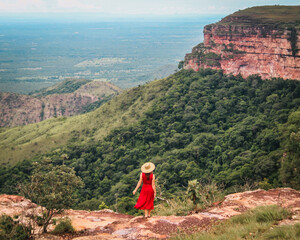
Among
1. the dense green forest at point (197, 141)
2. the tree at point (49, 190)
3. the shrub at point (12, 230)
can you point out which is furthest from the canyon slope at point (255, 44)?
the shrub at point (12, 230)

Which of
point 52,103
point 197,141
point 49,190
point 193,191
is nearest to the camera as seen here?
point 49,190

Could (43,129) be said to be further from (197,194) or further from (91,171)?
(197,194)

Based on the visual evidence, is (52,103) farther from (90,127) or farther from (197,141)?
(197,141)

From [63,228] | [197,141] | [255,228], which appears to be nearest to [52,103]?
[197,141]

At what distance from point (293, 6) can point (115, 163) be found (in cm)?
4080

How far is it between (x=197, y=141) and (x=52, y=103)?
254 feet

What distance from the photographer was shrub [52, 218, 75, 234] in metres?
11.9

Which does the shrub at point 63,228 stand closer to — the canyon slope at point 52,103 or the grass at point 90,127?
the grass at point 90,127

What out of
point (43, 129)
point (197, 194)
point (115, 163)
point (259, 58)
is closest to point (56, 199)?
point (197, 194)

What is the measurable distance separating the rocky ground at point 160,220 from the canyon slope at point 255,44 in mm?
32495

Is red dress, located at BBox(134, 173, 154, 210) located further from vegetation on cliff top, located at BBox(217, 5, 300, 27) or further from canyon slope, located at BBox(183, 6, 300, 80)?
vegetation on cliff top, located at BBox(217, 5, 300, 27)

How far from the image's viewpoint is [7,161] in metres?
53.8

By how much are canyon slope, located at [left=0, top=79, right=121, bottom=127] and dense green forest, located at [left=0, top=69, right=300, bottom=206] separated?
49.5m

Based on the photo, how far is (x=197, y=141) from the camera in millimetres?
41406
